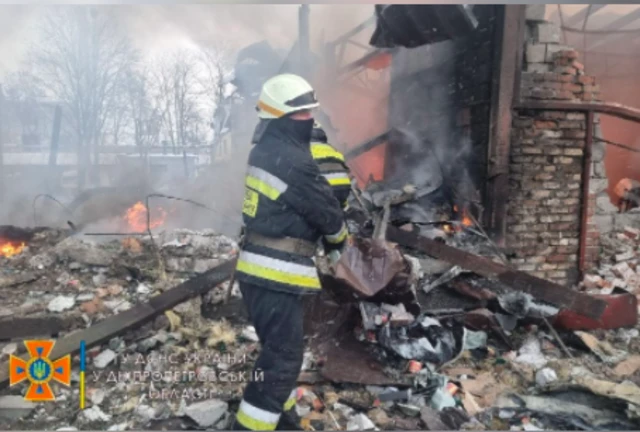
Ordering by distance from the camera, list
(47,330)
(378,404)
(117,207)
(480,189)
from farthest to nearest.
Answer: (117,207) → (480,189) → (47,330) → (378,404)

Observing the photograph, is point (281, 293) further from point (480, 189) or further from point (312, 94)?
point (480, 189)

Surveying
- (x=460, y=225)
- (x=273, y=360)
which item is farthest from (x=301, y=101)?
(x=460, y=225)

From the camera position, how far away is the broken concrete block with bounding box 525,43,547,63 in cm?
472

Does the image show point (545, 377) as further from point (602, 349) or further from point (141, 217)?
point (141, 217)

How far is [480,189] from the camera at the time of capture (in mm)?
4902

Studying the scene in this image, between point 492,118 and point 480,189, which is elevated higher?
point 492,118

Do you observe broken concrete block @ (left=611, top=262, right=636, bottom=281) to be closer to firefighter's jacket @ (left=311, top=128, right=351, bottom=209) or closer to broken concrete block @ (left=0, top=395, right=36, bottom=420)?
firefighter's jacket @ (left=311, top=128, right=351, bottom=209)

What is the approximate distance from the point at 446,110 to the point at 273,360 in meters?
3.86

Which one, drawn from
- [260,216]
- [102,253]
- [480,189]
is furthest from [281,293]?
[480,189]

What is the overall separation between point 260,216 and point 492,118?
9.78 feet

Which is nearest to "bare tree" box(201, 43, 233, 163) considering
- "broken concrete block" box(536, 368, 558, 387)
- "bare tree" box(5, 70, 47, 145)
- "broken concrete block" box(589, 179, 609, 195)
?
"bare tree" box(5, 70, 47, 145)

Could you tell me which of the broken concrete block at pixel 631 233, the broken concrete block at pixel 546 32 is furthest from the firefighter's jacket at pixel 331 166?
the broken concrete block at pixel 631 233

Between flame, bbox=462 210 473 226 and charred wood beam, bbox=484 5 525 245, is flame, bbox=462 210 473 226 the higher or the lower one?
the lower one

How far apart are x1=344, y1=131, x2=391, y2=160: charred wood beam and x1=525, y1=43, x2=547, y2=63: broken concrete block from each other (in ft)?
6.15
